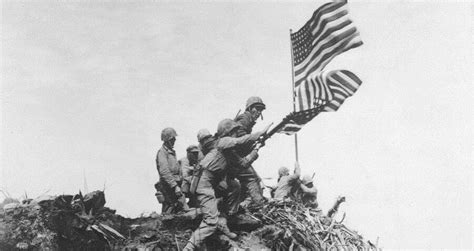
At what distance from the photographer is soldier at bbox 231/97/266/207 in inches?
380

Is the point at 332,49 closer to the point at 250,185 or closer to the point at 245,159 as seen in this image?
the point at 250,185

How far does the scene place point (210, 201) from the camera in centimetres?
798

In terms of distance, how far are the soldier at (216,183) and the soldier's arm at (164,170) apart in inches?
47.3

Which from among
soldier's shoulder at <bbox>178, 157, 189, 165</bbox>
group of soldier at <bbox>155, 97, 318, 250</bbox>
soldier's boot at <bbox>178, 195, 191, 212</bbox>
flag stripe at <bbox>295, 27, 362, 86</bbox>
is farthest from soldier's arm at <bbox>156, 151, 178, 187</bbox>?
flag stripe at <bbox>295, 27, 362, 86</bbox>

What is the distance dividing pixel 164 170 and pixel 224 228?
195 centimetres

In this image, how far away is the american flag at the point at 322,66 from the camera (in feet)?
33.7

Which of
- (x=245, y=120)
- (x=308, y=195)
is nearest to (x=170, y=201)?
(x=245, y=120)

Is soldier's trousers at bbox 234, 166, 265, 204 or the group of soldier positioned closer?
the group of soldier

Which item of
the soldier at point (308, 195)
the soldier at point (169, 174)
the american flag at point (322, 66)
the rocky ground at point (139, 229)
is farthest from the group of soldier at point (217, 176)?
the american flag at point (322, 66)

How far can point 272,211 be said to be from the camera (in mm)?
9047

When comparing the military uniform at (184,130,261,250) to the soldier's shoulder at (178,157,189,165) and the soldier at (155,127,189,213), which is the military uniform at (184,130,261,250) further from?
the soldier's shoulder at (178,157,189,165)

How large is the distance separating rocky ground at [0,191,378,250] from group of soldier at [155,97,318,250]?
0.81 feet

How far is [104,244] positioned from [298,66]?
5.28 metres

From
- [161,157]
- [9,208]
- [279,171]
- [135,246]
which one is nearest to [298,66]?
[279,171]
